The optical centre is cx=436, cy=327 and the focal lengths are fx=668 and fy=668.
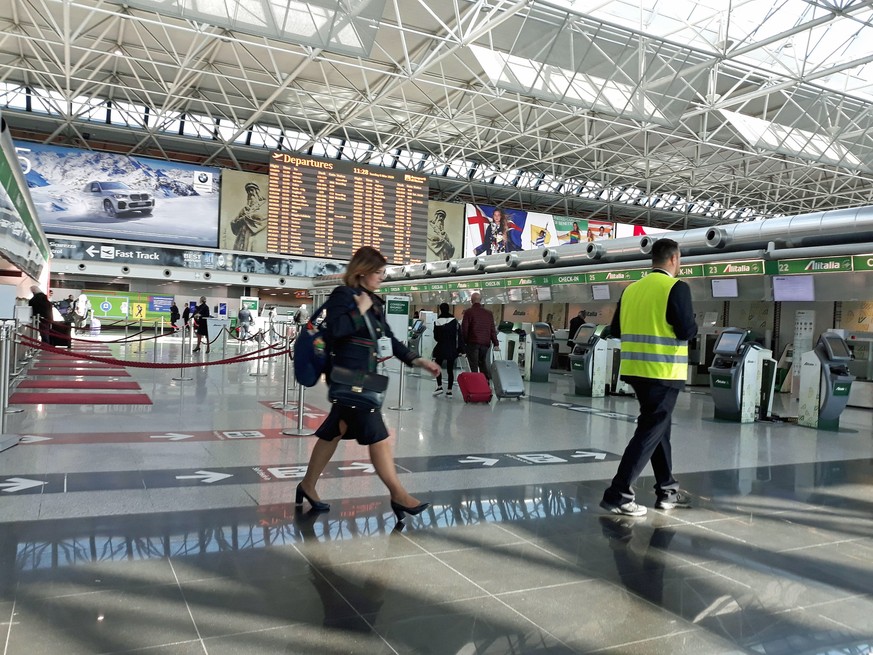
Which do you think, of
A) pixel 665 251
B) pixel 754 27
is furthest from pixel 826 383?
pixel 754 27

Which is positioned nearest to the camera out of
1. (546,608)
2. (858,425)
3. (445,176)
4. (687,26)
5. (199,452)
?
(546,608)

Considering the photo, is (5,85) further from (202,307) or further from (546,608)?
(546,608)

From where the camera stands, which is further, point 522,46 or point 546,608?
point 522,46

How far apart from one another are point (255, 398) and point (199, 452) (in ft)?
12.8

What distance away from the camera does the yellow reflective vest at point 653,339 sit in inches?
159

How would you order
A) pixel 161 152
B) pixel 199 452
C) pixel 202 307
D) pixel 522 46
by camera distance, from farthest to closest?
1. pixel 161 152
2. pixel 202 307
3. pixel 522 46
4. pixel 199 452

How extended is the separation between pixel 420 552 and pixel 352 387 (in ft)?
3.02

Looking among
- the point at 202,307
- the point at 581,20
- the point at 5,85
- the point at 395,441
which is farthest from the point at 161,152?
the point at 395,441

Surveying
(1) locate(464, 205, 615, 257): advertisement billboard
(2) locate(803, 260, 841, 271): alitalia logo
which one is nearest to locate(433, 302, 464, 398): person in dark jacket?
(2) locate(803, 260, 841, 271): alitalia logo

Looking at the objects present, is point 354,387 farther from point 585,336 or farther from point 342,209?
point 342,209

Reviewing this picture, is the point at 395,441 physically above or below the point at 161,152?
below

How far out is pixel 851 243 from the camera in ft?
30.2

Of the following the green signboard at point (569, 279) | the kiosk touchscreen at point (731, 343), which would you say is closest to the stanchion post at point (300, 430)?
the kiosk touchscreen at point (731, 343)

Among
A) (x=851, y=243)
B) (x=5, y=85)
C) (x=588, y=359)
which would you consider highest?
(x=5, y=85)
